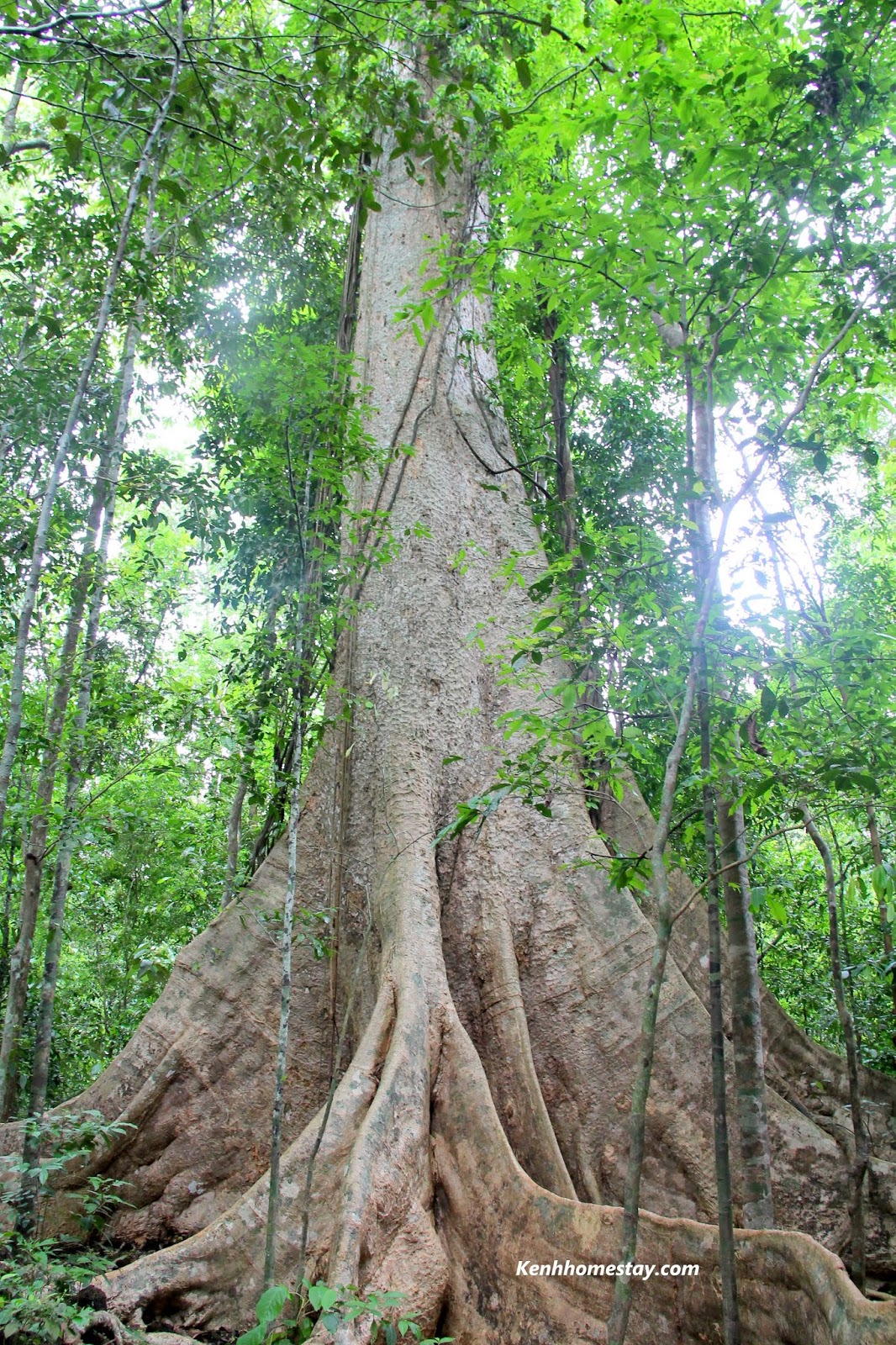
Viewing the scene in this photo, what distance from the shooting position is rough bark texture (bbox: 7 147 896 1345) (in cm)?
271

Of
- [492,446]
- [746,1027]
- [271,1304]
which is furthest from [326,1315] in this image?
A: [492,446]

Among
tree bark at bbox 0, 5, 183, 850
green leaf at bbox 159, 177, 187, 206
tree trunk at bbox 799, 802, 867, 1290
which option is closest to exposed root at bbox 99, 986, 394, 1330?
tree bark at bbox 0, 5, 183, 850

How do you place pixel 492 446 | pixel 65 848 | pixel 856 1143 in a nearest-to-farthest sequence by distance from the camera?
pixel 856 1143 < pixel 65 848 < pixel 492 446

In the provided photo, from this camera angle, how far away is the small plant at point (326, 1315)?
2.27m

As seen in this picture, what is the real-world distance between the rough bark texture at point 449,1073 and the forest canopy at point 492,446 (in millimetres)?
101

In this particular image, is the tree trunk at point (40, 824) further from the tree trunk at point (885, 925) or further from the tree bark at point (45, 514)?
the tree trunk at point (885, 925)

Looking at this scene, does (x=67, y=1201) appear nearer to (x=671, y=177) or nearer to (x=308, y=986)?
(x=308, y=986)

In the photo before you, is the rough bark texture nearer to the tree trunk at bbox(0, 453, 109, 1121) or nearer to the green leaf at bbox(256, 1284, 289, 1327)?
the green leaf at bbox(256, 1284, 289, 1327)

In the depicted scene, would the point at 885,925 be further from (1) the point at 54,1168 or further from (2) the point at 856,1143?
(1) the point at 54,1168

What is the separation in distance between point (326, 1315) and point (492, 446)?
15.6ft

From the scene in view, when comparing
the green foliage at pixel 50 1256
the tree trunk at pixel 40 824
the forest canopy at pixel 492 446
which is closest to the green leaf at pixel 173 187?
the forest canopy at pixel 492 446

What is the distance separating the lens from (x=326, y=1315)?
231 cm

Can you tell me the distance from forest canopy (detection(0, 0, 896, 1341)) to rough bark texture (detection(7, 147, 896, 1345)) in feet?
0.33

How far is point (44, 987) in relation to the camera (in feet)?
10.5
